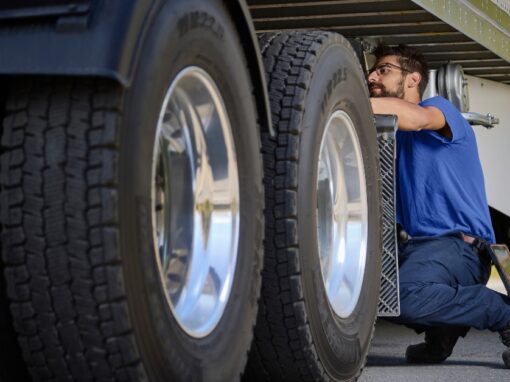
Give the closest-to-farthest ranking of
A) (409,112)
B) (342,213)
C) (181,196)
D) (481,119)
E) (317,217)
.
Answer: (181,196), (317,217), (342,213), (409,112), (481,119)

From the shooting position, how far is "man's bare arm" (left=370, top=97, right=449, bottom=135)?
4.52 metres

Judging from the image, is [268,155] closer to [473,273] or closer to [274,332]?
[274,332]

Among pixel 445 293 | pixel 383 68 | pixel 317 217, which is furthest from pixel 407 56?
pixel 317 217

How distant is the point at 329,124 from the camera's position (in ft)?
11.3

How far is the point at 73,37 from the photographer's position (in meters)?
2.16

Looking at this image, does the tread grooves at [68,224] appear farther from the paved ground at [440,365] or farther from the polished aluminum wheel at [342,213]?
the paved ground at [440,365]

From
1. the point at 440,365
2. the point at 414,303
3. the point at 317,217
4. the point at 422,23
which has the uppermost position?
the point at 422,23

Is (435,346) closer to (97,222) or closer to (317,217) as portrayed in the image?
(317,217)

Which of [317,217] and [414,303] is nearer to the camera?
[317,217]

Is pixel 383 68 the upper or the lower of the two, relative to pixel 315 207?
upper

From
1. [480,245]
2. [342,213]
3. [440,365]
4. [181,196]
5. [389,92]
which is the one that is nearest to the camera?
[181,196]

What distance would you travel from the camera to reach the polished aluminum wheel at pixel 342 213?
352 cm

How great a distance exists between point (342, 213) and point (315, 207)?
1.66ft

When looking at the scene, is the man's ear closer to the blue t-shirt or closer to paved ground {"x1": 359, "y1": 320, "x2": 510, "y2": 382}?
the blue t-shirt
